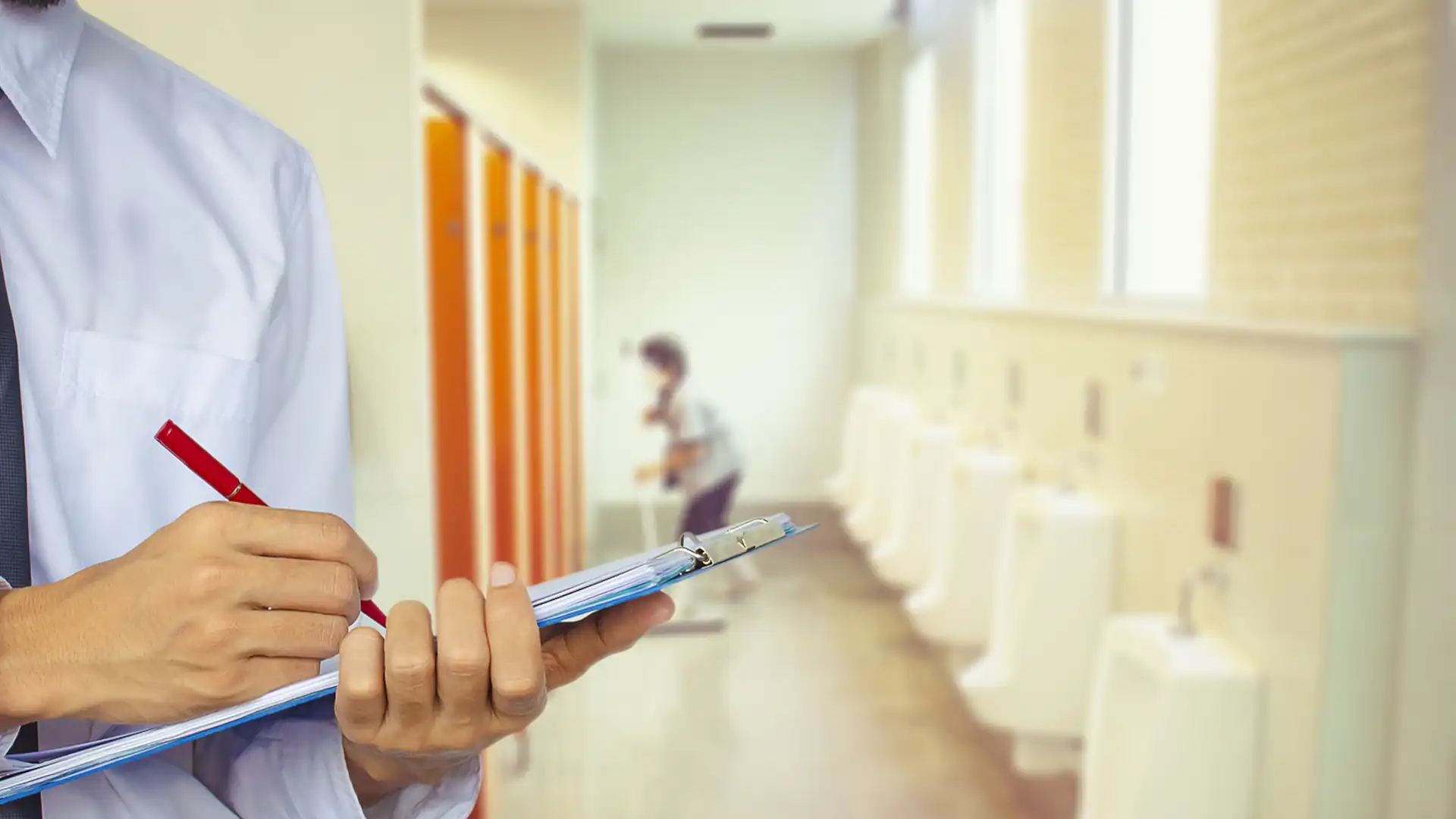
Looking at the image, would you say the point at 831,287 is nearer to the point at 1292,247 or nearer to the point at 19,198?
the point at 1292,247

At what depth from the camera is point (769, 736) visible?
3.62 meters

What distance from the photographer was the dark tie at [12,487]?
739mm

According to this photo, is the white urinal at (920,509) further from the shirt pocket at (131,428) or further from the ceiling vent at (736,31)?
the ceiling vent at (736,31)

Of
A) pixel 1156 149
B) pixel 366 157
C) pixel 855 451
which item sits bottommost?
pixel 855 451

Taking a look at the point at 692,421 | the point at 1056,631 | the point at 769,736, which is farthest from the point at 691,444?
the point at 1056,631

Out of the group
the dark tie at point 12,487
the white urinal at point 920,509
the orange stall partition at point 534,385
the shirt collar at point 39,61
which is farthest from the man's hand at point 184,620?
the white urinal at point 920,509

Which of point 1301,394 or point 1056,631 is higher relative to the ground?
point 1301,394

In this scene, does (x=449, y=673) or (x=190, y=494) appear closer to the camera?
(x=449, y=673)

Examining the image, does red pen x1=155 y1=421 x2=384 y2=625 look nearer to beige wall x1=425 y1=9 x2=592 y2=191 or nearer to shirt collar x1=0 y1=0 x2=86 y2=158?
shirt collar x1=0 y1=0 x2=86 y2=158

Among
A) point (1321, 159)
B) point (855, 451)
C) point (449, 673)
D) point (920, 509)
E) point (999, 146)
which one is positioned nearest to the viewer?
point (449, 673)

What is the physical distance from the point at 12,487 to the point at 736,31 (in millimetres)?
6450

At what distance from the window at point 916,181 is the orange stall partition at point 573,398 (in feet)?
5.61

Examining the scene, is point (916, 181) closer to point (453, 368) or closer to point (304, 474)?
point (453, 368)

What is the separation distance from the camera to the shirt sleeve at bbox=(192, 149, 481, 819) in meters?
0.79
